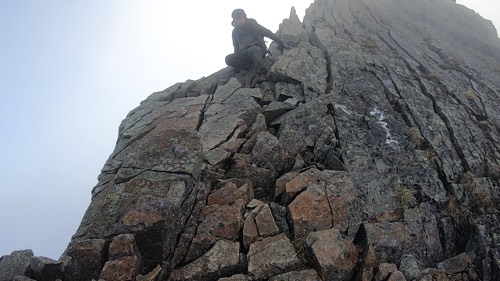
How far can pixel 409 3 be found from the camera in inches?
1868

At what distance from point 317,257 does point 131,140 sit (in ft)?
39.6

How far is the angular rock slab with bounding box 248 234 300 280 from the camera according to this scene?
10758mm

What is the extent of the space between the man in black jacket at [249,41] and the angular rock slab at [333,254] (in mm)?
13423

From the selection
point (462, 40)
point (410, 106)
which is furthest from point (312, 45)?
point (462, 40)

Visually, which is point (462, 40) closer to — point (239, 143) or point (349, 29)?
point (349, 29)

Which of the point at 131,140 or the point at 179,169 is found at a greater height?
the point at 179,169

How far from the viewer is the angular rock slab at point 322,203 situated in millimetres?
12625

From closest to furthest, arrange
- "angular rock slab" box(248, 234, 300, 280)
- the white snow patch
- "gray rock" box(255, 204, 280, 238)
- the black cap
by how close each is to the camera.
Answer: "angular rock slab" box(248, 234, 300, 280) < "gray rock" box(255, 204, 280, 238) < the white snow patch < the black cap

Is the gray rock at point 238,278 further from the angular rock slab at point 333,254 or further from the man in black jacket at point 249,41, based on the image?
the man in black jacket at point 249,41

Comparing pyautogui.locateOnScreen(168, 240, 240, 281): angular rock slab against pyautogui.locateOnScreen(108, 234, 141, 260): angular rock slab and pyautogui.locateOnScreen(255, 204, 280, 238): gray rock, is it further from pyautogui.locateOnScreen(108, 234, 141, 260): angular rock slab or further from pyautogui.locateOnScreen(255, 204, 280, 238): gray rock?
pyautogui.locateOnScreen(108, 234, 141, 260): angular rock slab

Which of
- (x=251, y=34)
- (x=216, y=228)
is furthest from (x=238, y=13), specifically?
(x=216, y=228)

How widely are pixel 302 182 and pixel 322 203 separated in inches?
49.6

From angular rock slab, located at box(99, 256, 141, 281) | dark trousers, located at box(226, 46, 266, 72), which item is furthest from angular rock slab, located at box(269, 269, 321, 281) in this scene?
dark trousers, located at box(226, 46, 266, 72)

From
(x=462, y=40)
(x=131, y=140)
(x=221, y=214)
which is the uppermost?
(x=462, y=40)
